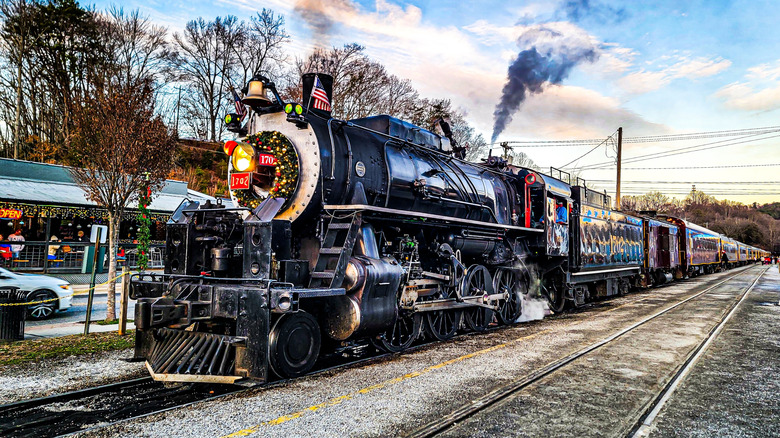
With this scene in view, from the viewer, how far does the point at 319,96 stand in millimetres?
6668

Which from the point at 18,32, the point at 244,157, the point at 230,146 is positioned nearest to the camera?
the point at 244,157

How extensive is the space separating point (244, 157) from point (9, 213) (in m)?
15.2

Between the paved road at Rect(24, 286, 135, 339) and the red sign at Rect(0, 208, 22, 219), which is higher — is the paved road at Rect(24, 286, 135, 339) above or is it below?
below

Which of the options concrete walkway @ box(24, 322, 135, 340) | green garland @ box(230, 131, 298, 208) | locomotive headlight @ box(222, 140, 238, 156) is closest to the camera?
green garland @ box(230, 131, 298, 208)

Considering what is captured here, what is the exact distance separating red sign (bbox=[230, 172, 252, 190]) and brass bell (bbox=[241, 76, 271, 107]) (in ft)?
3.50

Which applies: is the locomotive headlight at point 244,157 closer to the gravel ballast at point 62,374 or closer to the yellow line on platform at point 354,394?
the gravel ballast at point 62,374

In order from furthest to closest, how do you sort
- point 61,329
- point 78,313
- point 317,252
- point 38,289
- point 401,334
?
point 78,313 < point 38,289 < point 61,329 < point 401,334 < point 317,252

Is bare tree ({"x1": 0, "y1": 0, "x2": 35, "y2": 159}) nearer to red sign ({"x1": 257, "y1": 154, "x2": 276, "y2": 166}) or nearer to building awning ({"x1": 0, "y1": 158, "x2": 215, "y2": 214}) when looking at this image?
building awning ({"x1": 0, "y1": 158, "x2": 215, "y2": 214})

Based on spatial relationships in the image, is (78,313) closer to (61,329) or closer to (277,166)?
(61,329)

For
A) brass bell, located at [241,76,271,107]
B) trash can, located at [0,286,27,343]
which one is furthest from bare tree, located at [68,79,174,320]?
brass bell, located at [241,76,271,107]

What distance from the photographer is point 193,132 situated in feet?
124

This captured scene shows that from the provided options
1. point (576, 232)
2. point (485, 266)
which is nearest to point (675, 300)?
point (576, 232)

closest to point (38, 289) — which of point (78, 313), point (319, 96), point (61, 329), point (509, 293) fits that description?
point (78, 313)

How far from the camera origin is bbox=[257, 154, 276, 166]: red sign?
6.12 metres
